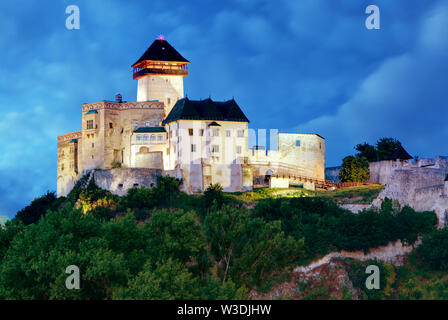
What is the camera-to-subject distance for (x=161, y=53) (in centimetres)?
8319

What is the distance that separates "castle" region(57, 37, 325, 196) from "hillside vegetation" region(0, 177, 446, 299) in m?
17.1

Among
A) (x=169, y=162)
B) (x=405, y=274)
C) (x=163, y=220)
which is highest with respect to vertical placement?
(x=169, y=162)

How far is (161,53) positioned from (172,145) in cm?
1398

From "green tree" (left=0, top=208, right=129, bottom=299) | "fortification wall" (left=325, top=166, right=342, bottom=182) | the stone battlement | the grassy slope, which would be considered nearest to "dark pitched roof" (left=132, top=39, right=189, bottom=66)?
the stone battlement

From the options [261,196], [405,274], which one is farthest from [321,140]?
[405,274]

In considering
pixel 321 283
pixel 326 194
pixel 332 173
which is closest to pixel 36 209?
pixel 326 194

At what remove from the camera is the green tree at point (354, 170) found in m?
78.2

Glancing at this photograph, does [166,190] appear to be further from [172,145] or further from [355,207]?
[355,207]

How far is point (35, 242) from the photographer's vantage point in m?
42.8

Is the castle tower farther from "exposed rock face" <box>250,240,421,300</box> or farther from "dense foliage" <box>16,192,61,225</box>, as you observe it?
"exposed rock face" <box>250,240,421,300</box>

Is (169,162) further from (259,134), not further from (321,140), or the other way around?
(321,140)
